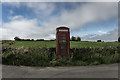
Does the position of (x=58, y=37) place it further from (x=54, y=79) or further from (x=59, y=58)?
(x=54, y=79)

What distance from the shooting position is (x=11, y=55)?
7.00 meters

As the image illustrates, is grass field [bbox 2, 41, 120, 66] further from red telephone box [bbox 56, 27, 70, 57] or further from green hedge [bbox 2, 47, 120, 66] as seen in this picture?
red telephone box [bbox 56, 27, 70, 57]

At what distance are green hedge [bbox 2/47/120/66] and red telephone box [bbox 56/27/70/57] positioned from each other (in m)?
0.42

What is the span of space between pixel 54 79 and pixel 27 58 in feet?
11.5

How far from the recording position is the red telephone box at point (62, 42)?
6938mm

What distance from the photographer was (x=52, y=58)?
6.74 m

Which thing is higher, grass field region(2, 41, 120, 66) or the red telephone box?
the red telephone box

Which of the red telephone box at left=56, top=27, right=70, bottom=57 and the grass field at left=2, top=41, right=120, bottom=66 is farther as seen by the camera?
the red telephone box at left=56, top=27, right=70, bottom=57

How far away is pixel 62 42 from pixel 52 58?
4.63 feet

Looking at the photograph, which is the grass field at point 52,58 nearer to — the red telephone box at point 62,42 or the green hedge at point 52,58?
the green hedge at point 52,58

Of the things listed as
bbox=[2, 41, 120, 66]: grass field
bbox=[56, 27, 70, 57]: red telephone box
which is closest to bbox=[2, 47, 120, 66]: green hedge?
bbox=[2, 41, 120, 66]: grass field

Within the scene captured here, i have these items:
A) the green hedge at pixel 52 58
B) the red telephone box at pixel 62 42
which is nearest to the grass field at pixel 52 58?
the green hedge at pixel 52 58

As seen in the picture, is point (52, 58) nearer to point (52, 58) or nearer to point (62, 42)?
point (52, 58)

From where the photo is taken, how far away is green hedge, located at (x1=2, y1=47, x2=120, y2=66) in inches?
239
